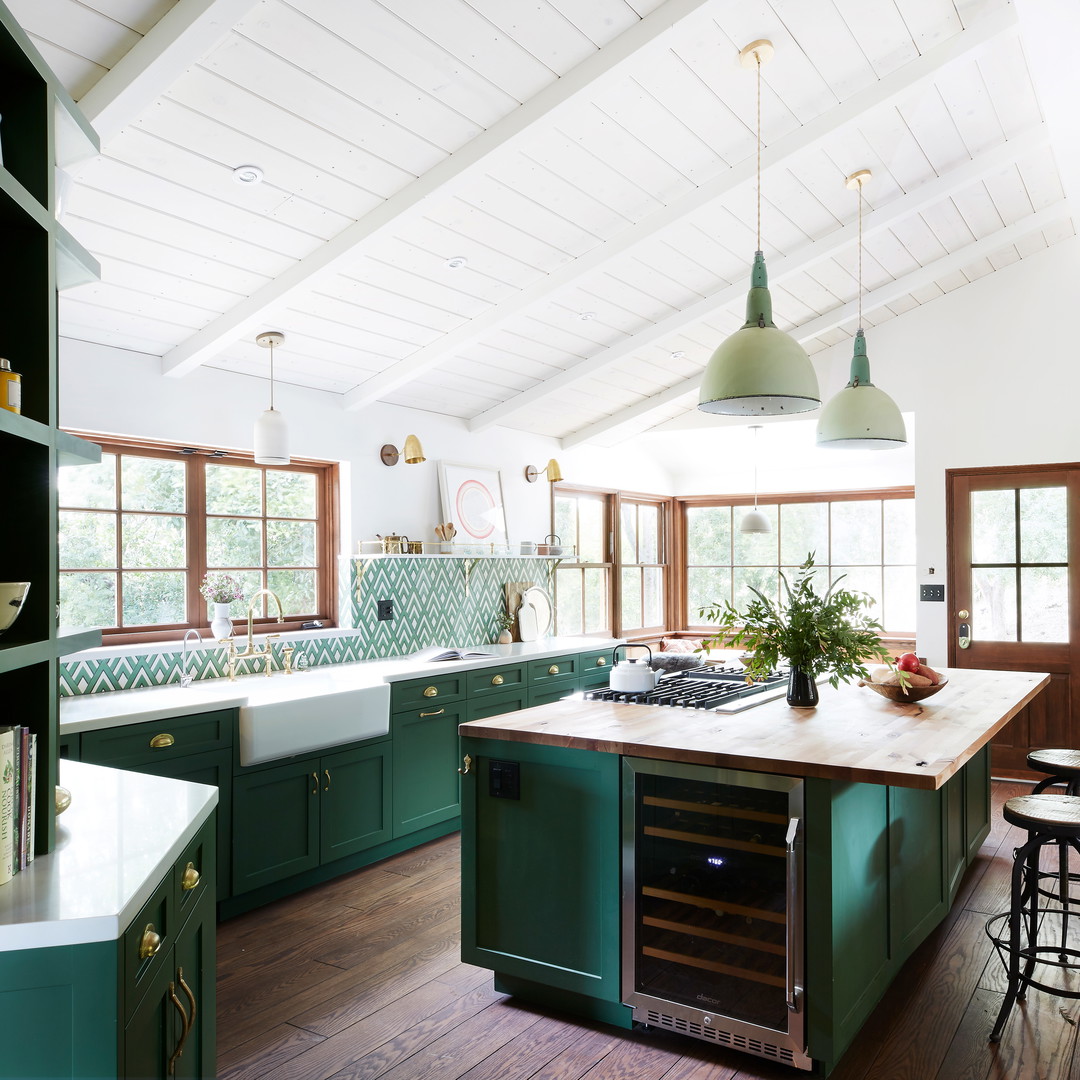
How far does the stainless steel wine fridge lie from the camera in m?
2.33

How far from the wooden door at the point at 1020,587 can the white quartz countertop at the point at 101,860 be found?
5214mm

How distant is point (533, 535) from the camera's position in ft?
20.2

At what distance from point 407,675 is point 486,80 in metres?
2.55

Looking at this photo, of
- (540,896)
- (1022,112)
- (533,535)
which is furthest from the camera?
(533,535)

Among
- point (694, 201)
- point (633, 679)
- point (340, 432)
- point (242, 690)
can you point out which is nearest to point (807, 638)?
point (633, 679)

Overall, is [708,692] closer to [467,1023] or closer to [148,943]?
[467,1023]

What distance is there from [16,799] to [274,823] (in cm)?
220

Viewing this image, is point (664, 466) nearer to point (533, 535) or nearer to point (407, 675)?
point (533, 535)

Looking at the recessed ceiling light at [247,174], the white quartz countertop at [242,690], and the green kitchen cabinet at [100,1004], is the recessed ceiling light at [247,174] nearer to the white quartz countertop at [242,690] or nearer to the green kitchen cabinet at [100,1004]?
the white quartz countertop at [242,690]

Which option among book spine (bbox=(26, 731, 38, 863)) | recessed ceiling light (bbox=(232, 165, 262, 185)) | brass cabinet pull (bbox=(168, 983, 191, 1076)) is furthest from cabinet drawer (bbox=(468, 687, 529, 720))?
book spine (bbox=(26, 731, 38, 863))

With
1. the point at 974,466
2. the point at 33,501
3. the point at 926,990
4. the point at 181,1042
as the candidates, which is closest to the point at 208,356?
the point at 33,501

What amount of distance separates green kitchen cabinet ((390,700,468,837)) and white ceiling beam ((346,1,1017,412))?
1.67 m

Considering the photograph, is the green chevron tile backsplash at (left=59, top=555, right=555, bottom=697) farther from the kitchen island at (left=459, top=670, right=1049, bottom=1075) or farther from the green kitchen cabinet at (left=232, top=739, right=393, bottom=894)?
the kitchen island at (left=459, top=670, right=1049, bottom=1075)

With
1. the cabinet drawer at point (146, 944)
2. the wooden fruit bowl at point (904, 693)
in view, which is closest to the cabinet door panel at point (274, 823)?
the cabinet drawer at point (146, 944)
